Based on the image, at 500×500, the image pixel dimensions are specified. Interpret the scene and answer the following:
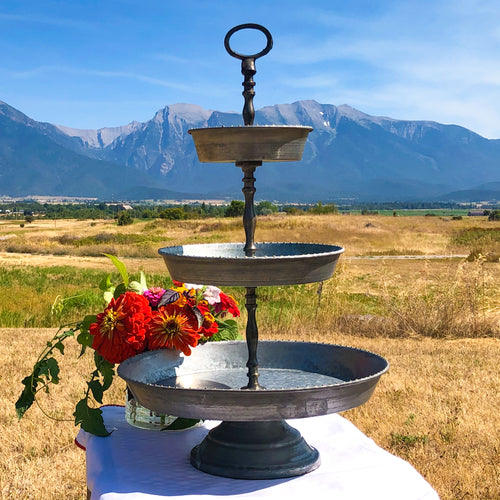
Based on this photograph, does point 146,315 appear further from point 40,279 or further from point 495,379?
point 40,279

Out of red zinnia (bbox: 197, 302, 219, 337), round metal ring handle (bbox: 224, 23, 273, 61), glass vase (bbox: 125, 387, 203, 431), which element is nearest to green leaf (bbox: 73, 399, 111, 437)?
glass vase (bbox: 125, 387, 203, 431)

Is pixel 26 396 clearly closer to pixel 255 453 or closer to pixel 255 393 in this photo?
pixel 255 453

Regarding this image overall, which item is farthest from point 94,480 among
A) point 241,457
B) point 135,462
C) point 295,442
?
point 295,442

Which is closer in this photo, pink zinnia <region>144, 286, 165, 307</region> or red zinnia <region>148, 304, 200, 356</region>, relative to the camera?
red zinnia <region>148, 304, 200, 356</region>

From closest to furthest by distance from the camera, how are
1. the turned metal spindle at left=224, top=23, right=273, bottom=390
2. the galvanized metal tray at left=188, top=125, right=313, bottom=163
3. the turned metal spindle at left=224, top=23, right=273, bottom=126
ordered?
the galvanized metal tray at left=188, top=125, right=313, bottom=163 → the turned metal spindle at left=224, top=23, right=273, bottom=126 → the turned metal spindle at left=224, top=23, right=273, bottom=390

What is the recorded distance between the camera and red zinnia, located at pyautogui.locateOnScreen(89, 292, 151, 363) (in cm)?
357

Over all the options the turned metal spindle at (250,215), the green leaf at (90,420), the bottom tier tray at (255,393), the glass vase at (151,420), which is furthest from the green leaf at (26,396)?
the turned metal spindle at (250,215)

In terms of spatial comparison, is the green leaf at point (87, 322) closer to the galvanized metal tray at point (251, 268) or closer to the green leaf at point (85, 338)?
the green leaf at point (85, 338)

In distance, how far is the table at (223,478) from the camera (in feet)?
9.96

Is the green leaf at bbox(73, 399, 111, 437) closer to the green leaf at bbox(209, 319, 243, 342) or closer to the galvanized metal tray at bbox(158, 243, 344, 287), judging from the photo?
the green leaf at bbox(209, 319, 243, 342)

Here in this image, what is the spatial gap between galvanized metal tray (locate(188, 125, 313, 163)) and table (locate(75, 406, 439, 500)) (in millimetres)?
1438

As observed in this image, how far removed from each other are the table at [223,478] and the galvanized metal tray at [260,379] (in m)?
0.35

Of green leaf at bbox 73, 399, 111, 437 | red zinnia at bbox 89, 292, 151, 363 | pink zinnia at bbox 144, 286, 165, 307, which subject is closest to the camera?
red zinnia at bbox 89, 292, 151, 363

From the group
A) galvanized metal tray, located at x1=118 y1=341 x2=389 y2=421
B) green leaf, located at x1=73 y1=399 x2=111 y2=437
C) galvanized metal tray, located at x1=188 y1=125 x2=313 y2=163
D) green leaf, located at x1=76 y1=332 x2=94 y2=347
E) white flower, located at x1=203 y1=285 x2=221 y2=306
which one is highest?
galvanized metal tray, located at x1=188 y1=125 x2=313 y2=163
